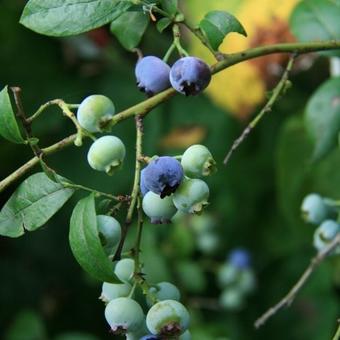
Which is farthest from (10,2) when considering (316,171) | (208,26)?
(208,26)

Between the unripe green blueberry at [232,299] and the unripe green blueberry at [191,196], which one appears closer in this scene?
the unripe green blueberry at [191,196]

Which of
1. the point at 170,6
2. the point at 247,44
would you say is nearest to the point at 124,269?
the point at 170,6

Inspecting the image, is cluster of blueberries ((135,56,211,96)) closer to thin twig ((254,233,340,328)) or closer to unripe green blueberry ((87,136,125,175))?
unripe green blueberry ((87,136,125,175))

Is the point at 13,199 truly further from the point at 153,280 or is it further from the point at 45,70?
the point at 45,70

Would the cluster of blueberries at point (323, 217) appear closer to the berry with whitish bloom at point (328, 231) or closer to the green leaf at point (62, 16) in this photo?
the berry with whitish bloom at point (328, 231)

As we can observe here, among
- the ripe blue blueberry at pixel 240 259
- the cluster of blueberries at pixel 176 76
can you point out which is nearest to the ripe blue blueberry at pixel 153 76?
the cluster of blueberries at pixel 176 76

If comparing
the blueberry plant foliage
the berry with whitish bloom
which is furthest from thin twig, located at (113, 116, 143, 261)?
the berry with whitish bloom
